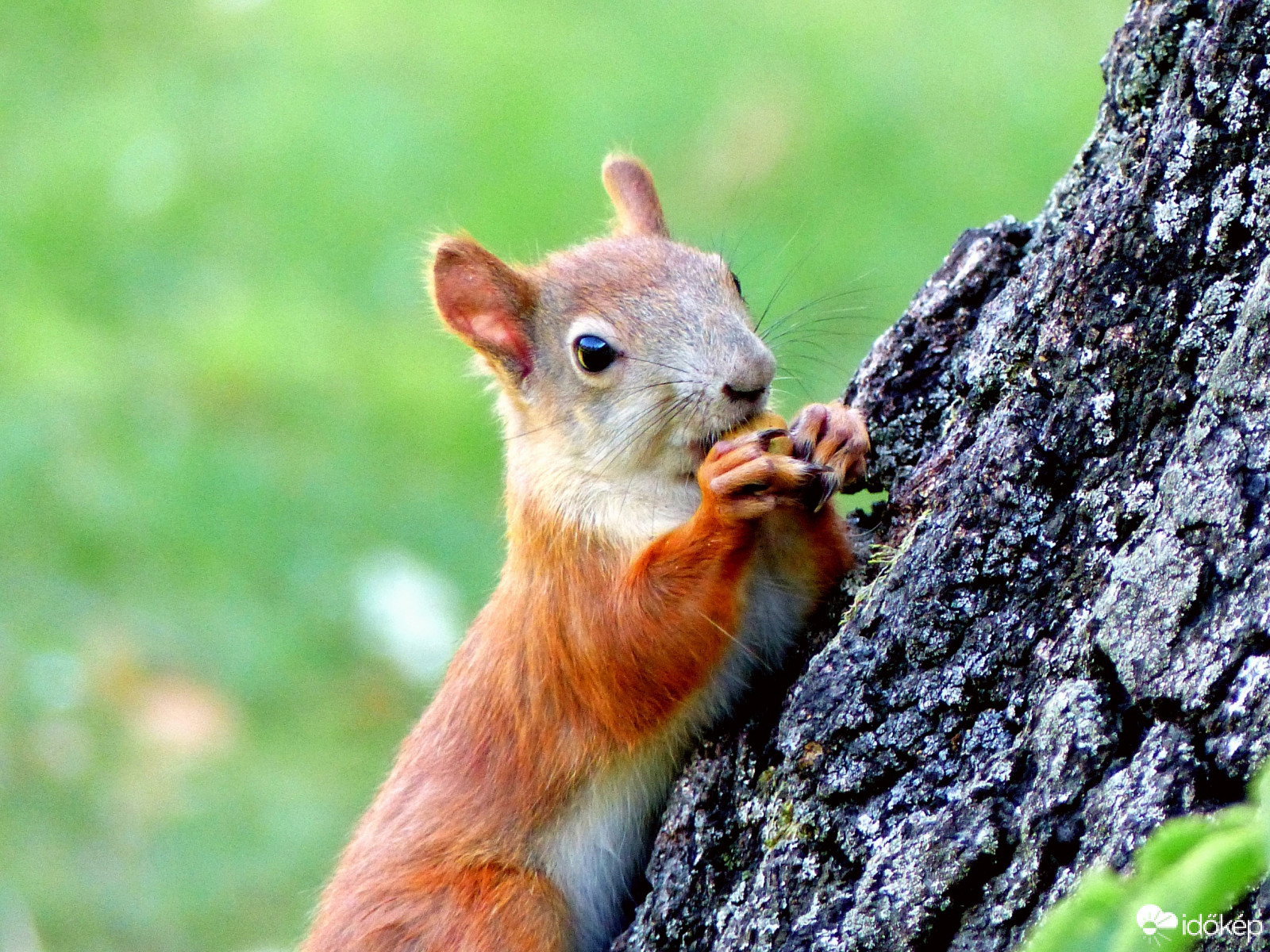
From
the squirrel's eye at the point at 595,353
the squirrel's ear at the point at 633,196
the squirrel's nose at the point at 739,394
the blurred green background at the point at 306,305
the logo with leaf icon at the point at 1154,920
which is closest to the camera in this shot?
the logo with leaf icon at the point at 1154,920

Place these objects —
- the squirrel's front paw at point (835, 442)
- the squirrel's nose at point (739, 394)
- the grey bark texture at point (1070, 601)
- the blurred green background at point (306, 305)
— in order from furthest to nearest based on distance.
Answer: the blurred green background at point (306, 305), the squirrel's nose at point (739, 394), the squirrel's front paw at point (835, 442), the grey bark texture at point (1070, 601)

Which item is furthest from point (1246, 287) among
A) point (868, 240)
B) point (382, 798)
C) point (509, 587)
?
point (868, 240)

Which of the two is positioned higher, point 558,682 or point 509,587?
point 509,587

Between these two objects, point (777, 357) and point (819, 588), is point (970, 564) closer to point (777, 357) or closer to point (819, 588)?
point (819, 588)

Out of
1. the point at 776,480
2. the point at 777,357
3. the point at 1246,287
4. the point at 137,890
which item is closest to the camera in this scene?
the point at 1246,287

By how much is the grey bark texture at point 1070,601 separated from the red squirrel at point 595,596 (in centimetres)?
29

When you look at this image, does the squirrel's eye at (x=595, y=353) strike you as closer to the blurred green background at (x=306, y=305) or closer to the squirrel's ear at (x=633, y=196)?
the squirrel's ear at (x=633, y=196)

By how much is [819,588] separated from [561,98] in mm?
5288

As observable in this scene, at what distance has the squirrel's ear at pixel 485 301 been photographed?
3.54m

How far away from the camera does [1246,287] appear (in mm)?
2303

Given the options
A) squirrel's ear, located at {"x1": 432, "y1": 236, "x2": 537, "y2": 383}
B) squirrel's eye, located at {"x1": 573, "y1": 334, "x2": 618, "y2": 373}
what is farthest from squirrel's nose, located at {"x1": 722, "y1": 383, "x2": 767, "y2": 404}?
squirrel's ear, located at {"x1": 432, "y1": 236, "x2": 537, "y2": 383}

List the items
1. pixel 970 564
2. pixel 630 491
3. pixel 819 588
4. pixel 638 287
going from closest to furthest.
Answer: pixel 970 564
pixel 819 588
pixel 630 491
pixel 638 287

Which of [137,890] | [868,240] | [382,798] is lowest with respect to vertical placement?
[382,798]

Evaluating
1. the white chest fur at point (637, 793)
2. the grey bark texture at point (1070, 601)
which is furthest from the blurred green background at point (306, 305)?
the grey bark texture at point (1070, 601)
